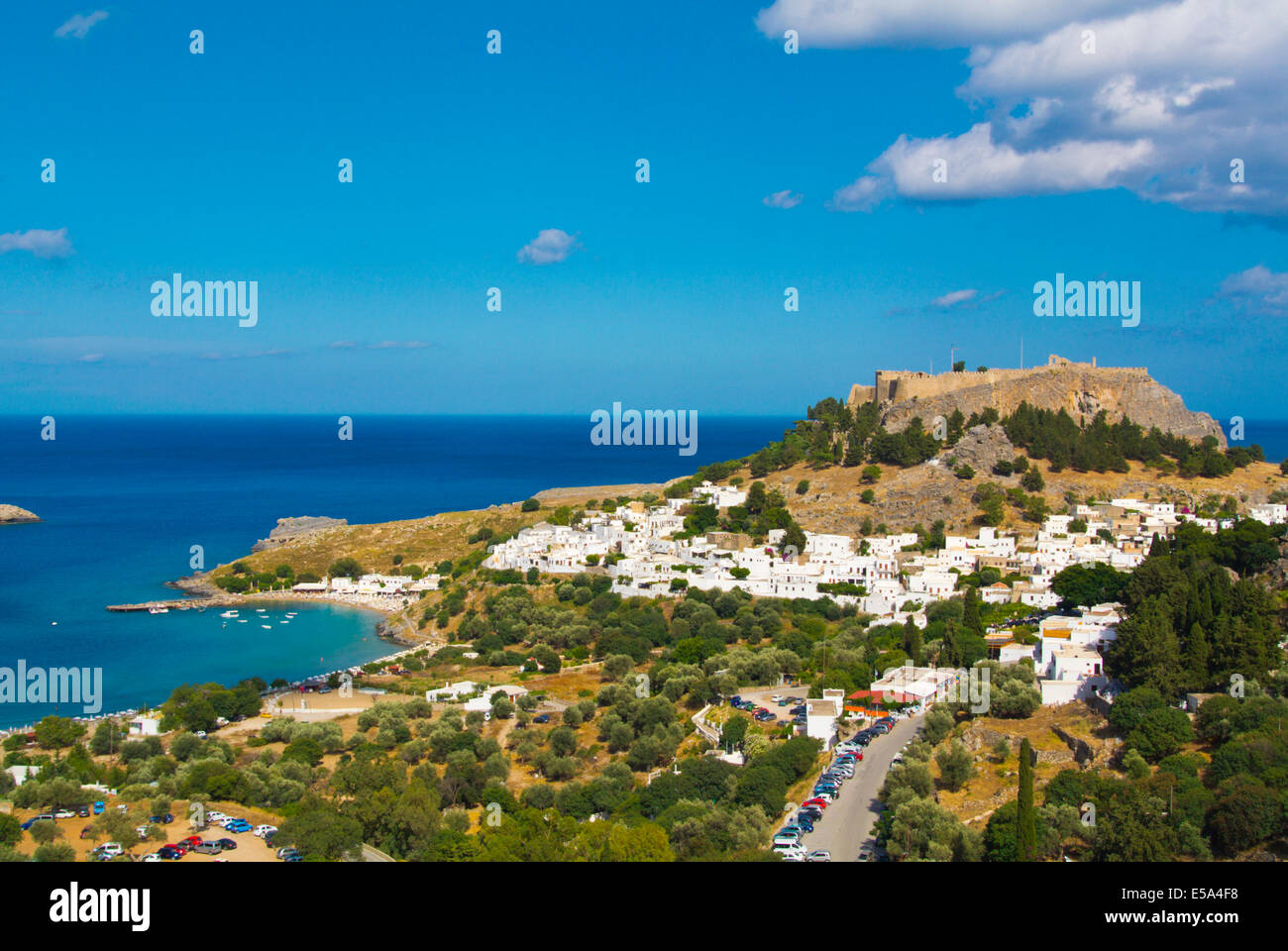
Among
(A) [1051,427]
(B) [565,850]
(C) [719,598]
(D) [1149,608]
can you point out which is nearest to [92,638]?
(C) [719,598]

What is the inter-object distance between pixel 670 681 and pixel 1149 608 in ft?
26.9

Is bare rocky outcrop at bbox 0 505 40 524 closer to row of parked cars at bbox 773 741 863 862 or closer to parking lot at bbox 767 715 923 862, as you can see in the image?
row of parked cars at bbox 773 741 863 862

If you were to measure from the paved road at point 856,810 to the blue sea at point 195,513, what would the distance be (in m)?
15.4

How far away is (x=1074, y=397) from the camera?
1454 inches

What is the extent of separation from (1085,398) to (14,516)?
5105 centimetres

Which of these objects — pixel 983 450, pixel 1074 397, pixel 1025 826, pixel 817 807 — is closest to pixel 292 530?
pixel 983 450

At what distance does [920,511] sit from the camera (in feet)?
105

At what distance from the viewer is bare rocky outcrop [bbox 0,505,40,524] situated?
2081 inches

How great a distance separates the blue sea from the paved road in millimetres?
15382

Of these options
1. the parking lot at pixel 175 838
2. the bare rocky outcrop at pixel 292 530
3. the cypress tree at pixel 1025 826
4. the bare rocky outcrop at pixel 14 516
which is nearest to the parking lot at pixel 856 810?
the cypress tree at pixel 1025 826

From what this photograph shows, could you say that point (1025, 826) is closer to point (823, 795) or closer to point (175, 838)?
point (823, 795)

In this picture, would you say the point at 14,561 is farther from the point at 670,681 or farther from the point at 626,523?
the point at 670,681

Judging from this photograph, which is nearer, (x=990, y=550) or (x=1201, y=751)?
(x=1201, y=751)

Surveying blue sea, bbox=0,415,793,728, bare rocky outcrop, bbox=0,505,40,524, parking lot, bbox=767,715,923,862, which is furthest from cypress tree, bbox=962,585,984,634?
bare rocky outcrop, bbox=0,505,40,524
